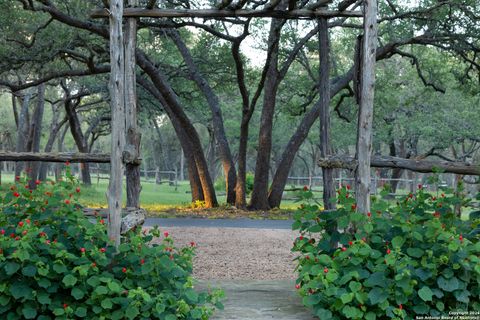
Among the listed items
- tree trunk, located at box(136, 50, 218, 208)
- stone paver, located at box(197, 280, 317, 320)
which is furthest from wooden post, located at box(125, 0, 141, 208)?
tree trunk, located at box(136, 50, 218, 208)

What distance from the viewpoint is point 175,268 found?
15.1ft

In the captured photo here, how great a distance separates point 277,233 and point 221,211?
473cm

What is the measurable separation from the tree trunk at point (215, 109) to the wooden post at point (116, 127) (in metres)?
12.4

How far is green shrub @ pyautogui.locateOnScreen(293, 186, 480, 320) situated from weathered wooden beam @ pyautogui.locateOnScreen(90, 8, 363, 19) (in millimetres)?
2469

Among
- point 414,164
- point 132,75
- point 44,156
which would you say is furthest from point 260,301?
point 44,156

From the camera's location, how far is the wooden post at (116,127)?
5.00 m

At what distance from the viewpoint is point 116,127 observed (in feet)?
16.5

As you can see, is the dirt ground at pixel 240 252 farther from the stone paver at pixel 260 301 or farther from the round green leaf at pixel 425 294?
the round green leaf at pixel 425 294

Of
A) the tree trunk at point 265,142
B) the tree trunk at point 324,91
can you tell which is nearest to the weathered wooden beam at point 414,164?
the tree trunk at point 324,91

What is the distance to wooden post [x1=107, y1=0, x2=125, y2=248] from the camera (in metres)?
5.00

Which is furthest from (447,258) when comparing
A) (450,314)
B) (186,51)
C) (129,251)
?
(186,51)

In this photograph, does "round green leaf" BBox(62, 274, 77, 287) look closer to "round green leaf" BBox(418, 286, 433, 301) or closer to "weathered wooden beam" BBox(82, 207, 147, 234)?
"weathered wooden beam" BBox(82, 207, 147, 234)

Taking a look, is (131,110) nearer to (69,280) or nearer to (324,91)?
(69,280)

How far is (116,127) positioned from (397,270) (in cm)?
251
